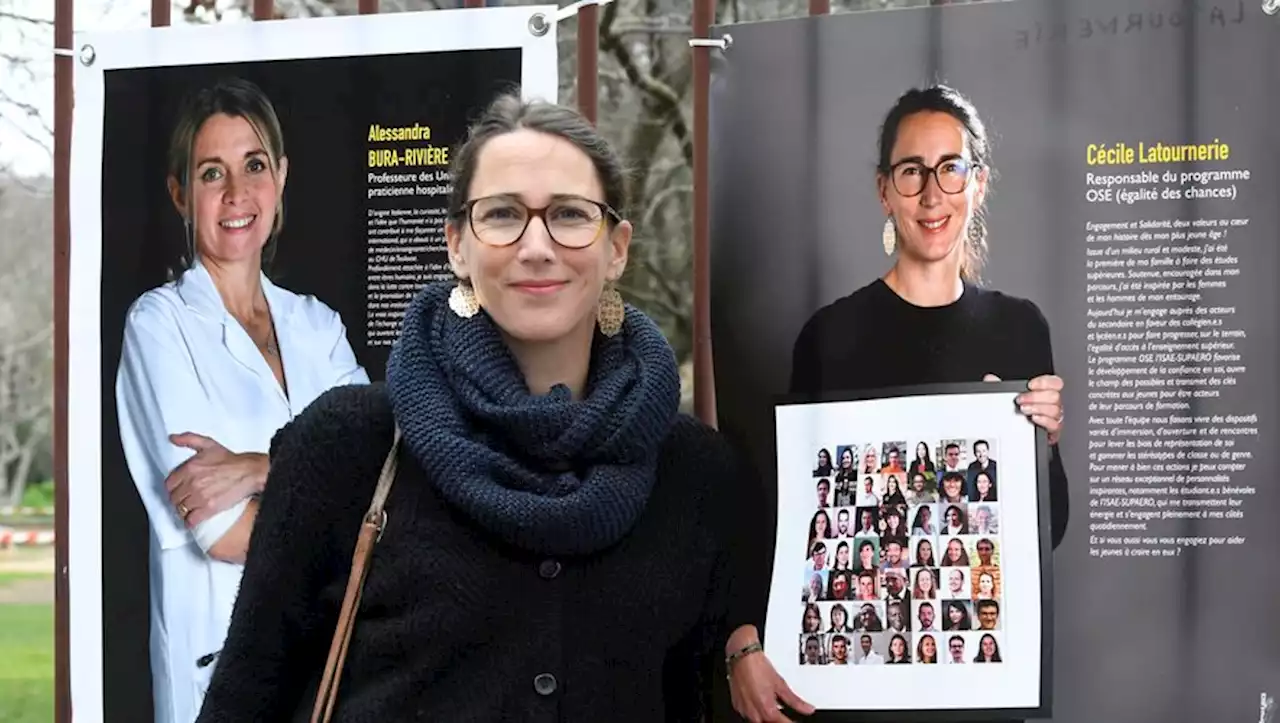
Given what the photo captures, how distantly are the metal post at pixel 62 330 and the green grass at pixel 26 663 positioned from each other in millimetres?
3440

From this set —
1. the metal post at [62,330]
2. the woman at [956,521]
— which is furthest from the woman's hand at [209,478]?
the woman at [956,521]

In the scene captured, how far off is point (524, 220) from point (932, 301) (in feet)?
2.96

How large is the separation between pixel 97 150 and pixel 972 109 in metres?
1.85

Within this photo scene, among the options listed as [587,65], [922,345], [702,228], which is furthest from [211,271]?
[922,345]

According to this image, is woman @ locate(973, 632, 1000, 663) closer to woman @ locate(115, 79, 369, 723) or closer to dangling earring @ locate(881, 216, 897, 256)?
dangling earring @ locate(881, 216, 897, 256)

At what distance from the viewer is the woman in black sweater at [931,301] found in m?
2.52

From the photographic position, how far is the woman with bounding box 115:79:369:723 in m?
2.89

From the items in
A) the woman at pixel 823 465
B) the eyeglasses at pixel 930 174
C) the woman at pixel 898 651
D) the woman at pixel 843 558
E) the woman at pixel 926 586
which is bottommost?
the woman at pixel 898 651

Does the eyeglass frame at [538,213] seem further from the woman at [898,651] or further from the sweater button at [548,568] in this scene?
the woman at [898,651]

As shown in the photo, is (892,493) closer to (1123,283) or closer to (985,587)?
(985,587)

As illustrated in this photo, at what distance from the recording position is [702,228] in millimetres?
2748

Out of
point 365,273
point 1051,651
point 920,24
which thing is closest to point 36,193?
point 365,273

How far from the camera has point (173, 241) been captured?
2.96 meters

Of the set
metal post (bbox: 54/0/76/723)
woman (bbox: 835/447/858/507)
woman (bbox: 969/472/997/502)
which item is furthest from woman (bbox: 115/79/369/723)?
woman (bbox: 969/472/997/502)
